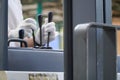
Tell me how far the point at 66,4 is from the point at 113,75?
151 millimetres

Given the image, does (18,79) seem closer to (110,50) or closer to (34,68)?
(34,68)

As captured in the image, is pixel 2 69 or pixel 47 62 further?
pixel 47 62

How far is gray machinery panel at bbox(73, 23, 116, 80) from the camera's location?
402 mm

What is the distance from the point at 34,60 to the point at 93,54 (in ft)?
1.50

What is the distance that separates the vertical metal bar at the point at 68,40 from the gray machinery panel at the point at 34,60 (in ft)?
1.14

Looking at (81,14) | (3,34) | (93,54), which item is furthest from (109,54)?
(3,34)

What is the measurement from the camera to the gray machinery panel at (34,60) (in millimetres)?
829

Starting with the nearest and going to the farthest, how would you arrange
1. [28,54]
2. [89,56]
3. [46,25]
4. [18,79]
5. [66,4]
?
[89,56] → [66,4] → [18,79] → [28,54] → [46,25]

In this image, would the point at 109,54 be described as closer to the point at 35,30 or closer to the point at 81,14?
the point at 81,14

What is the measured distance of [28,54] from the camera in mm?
860

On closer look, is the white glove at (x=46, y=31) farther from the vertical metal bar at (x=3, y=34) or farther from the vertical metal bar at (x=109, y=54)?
the vertical metal bar at (x=109, y=54)

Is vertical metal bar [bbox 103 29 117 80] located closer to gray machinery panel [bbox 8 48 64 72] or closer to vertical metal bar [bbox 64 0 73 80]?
vertical metal bar [bbox 64 0 73 80]

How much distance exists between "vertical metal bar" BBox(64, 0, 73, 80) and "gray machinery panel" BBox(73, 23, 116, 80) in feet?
0.09

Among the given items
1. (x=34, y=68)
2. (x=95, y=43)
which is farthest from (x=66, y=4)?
(x=34, y=68)
